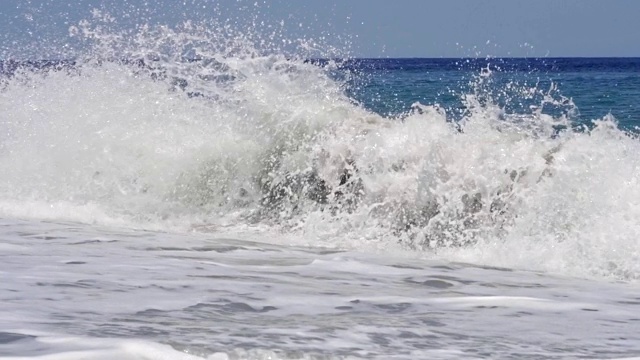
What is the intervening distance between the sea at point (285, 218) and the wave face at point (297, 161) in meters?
0.02

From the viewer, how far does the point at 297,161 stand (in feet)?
25.6

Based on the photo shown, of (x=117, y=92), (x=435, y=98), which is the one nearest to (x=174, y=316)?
(x=117, y=92)

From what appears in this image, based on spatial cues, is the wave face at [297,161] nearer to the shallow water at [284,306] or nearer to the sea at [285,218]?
the sea at [285,218]

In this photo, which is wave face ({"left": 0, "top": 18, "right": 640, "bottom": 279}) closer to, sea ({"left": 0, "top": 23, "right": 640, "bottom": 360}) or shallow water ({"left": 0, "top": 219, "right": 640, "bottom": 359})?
sea ({"left": 0, "top": 23, "right": 640, "bottom": 360})

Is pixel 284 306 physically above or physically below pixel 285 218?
below

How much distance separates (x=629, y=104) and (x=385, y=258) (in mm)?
16358

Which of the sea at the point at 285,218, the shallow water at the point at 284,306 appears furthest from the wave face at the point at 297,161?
the shallow water at the point at 284,306

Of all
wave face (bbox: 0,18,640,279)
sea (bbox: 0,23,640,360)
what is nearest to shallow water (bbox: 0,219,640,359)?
sea (bbox: 0,23,640,360)

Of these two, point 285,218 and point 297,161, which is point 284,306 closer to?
point 285,218

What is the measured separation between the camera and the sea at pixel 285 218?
11.7ft

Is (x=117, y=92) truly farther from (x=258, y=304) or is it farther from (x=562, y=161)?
(x=258, y=304)

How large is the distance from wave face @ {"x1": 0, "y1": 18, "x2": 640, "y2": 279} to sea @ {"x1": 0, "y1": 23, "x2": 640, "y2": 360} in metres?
0.02

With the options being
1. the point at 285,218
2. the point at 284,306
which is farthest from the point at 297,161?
the point at 284,306

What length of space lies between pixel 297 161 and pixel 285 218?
70 centimetres
